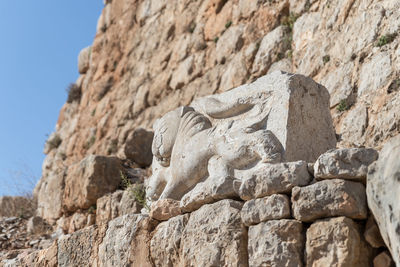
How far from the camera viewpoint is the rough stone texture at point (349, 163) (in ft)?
8.32

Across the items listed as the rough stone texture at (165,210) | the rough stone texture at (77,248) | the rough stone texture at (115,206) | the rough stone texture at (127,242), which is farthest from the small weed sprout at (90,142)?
the rough stone texture at (165,210)

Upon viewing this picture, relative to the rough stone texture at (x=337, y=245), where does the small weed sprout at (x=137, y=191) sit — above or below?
above

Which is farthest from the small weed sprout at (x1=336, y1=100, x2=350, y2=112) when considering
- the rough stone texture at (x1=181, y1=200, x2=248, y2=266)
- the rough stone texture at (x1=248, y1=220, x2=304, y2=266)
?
the rough stone texture at (x1=248, y1=220, x2=304, y2=266)

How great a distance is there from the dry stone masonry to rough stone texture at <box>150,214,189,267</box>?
1 centimetres

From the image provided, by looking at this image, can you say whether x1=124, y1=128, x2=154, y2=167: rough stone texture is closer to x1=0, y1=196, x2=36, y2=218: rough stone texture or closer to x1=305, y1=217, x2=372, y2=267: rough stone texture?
x1=0, y1=196, x2=36, y2=218: rough stone texture

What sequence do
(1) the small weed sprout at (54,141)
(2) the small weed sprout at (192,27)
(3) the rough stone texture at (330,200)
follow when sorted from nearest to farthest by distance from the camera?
(3) the rough stone texture at (330,200) < (2) the small weed sprout at (192,27) < (1) the small weed sprout at (54,141)

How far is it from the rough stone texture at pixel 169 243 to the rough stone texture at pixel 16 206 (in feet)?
24.6

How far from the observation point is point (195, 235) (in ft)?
9.83

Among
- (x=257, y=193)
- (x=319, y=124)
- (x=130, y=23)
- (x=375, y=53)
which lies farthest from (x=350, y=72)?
(x=130, y=23)

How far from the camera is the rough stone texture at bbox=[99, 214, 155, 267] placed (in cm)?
342

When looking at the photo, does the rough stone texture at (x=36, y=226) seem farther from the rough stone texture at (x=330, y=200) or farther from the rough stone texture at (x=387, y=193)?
the rough stone texture at (x=387, y=193)

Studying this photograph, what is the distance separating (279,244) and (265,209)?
0.65ft

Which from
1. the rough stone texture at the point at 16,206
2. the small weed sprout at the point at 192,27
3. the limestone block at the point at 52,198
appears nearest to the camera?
the limestone block at the point at 52,198

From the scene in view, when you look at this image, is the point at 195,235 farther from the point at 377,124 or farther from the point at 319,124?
the point at 377,124
